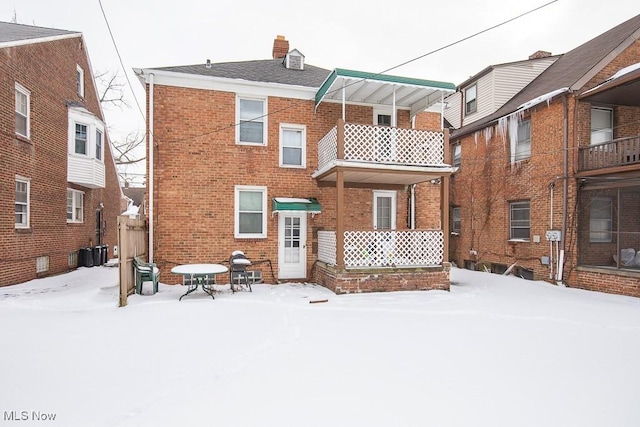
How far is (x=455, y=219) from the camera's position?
16688 mm

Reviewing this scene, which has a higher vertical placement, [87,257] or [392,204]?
[392,204]

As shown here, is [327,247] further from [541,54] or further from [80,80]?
[541,54]

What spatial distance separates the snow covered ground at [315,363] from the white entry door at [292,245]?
283 centimetres

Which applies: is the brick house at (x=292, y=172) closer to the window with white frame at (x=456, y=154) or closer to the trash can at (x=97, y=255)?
the window with white frame at (x=456, y=154)

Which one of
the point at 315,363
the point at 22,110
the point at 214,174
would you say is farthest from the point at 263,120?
the point at 315,363

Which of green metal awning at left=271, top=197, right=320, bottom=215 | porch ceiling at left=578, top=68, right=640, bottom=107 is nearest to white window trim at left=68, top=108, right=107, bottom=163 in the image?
green metal awning at left=271, top=197, right=320, bottom=215

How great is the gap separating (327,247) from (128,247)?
5.12 meters

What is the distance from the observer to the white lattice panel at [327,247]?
9891 millimetres

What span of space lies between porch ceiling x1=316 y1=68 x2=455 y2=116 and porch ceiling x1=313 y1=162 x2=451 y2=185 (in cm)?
225

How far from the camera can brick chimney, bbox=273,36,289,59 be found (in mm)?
15164

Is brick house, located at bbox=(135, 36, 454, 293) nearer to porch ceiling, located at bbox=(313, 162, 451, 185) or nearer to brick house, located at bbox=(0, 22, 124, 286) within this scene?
porch ceiling, located at bbox=(313, 162, 451, 185)

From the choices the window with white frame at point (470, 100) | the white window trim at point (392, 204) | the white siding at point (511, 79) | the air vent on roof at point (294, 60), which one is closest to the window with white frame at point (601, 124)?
the white siding at point (511, 79)

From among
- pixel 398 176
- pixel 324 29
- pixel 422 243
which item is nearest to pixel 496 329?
pixel 422 243

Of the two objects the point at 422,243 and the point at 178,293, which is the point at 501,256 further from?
the point at 178,293
